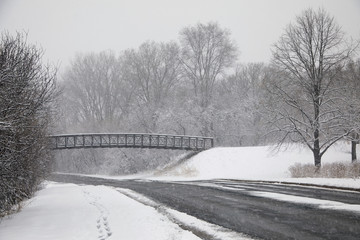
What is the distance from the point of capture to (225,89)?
225ft

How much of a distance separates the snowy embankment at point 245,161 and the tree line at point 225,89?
1537mm

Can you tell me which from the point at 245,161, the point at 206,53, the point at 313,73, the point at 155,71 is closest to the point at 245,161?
the point at 245,161

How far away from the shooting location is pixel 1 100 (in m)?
10.0

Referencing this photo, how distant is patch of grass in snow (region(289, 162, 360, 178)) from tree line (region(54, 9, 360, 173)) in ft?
3.50

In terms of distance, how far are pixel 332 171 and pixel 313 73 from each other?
7354 millimetres

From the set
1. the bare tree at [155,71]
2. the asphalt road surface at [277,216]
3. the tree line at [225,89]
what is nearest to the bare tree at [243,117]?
the tree line at [225,89]

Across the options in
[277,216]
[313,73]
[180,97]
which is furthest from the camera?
[180,97]

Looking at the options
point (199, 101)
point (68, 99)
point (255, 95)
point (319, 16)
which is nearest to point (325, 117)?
point (319, 16)

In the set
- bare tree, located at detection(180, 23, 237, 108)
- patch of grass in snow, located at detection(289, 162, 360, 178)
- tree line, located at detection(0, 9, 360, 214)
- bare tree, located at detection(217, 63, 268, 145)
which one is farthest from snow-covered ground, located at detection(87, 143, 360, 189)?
bare tree, located at detection(180, 23, 237, 108)

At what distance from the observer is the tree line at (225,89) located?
971 inches

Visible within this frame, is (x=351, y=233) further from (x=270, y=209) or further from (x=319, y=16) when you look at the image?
(x=319, y=16)

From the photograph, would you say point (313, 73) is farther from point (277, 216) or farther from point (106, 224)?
point (106, 224)

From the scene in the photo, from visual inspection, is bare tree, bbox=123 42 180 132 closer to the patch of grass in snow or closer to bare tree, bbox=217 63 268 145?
bare tree, bbox=217 63 268 145

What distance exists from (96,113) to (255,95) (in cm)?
2894
